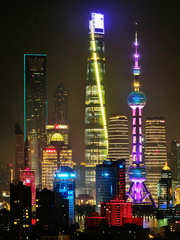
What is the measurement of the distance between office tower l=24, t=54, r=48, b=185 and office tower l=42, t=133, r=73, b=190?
209 cm

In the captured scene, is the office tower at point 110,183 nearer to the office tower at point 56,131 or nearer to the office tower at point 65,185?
the office tower at point 65,185

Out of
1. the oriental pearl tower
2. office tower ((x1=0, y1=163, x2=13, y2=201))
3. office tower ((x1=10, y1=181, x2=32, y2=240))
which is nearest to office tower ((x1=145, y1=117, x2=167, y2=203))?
the oriental pearl tower

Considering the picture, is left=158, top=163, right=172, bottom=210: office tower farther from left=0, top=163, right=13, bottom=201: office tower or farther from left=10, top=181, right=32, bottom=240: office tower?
left=10, top=181, right=32, bottom=240: office tower

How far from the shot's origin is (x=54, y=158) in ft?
346

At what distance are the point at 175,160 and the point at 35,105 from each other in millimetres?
20859

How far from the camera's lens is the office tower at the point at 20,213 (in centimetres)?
5166

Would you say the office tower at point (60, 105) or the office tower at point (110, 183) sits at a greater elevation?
the office tower at point (60, 105)

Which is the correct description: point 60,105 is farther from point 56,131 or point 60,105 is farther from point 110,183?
point 110,183

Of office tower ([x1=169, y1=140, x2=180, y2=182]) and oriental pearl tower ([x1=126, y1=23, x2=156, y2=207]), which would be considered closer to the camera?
oriental pearl tower ([x1=126, y1=23, x2=156, y2=207])

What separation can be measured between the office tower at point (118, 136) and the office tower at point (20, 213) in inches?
2098

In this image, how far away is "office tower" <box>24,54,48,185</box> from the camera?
10744 centimetres

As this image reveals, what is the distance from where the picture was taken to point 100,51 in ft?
344

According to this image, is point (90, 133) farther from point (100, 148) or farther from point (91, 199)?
point (91, 199)

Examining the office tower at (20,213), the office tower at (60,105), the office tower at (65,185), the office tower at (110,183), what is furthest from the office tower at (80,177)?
the office tower at (20,213)
